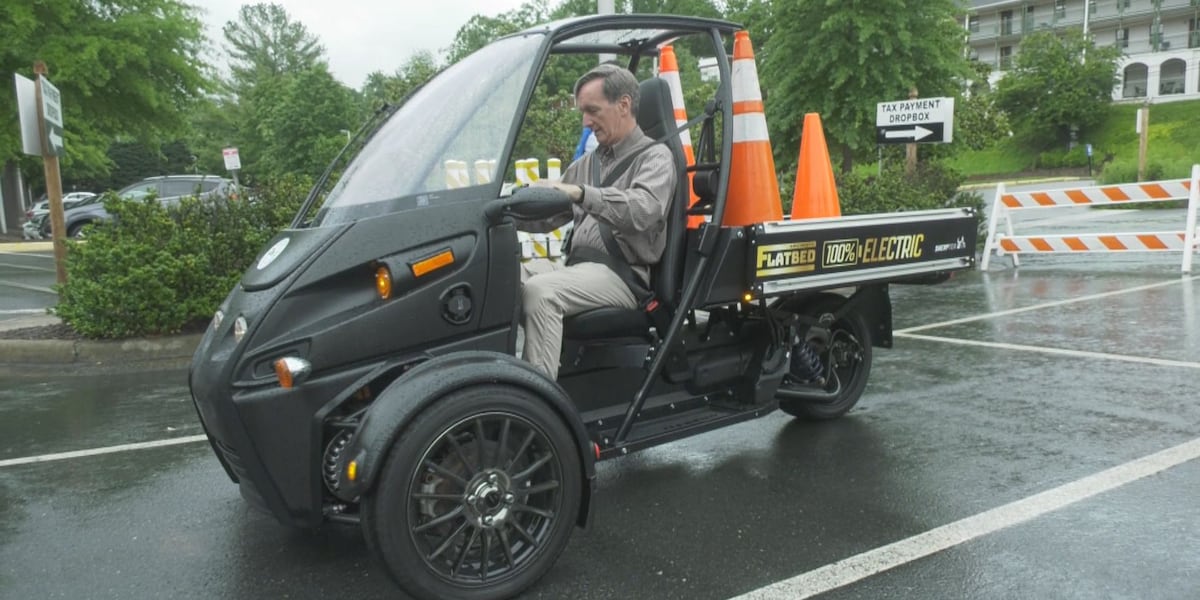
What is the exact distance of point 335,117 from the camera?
34.7 m

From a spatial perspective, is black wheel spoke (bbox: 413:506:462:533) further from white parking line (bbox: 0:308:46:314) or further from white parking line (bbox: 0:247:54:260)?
white parking line (bbox: 0:247:54:260)

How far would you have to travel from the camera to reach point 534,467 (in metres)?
3.20

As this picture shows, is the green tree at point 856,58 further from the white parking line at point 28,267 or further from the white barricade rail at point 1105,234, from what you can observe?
the white parking line at point 28,267

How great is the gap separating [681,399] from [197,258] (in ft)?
17.4

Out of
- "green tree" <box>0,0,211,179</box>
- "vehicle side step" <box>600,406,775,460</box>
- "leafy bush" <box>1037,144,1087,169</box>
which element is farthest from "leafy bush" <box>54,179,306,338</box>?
"leafy bush" <box>1037,144,1087,169</box>

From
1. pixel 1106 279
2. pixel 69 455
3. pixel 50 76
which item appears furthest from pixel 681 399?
pixel 50 76

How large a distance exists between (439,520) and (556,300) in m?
1.03

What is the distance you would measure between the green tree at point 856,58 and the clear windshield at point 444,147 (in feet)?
32.3

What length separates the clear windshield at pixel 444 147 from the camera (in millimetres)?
3387

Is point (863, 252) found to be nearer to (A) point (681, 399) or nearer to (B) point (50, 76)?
(A) point (681, 399)

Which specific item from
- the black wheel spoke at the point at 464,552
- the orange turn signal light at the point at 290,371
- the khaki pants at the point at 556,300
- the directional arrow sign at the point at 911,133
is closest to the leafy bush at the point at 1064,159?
the directional arrow sign at the point at 911,133

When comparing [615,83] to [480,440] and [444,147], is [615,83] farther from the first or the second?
[480,440]

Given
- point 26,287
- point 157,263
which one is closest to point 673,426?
point 157,263

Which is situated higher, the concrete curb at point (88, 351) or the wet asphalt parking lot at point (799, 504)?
the concrete curb at point (88, 351)
